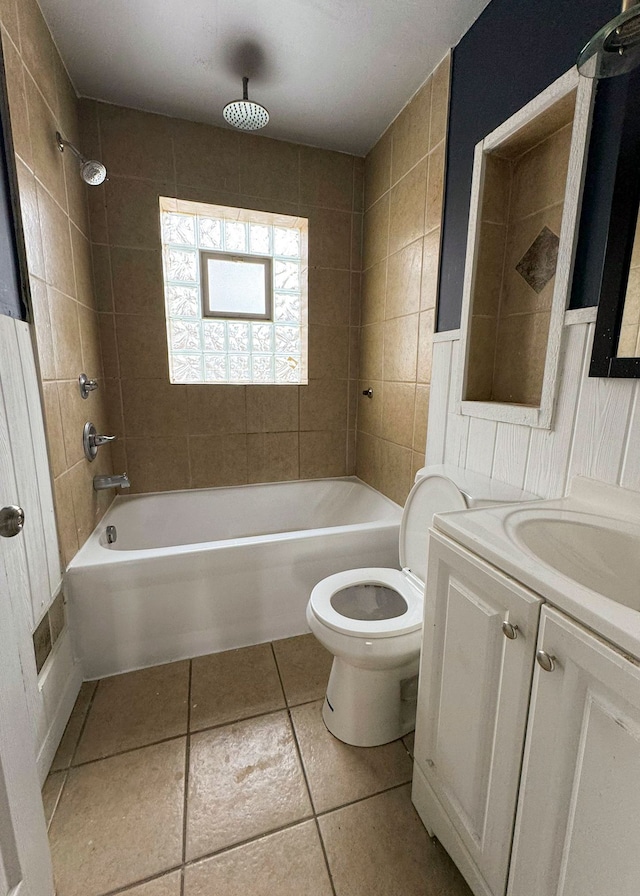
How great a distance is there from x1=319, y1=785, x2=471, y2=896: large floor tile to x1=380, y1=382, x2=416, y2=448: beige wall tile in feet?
4.45

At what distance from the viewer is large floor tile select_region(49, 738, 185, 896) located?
93 cm

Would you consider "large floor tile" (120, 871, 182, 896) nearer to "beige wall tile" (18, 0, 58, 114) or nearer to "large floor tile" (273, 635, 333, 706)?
"large floor tile" (273, 635, 333, 706)

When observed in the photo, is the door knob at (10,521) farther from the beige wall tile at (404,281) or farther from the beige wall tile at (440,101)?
the beige wall tile at (440,101)

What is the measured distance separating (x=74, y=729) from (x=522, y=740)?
1.41 meters

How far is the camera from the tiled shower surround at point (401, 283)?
64.9 inches

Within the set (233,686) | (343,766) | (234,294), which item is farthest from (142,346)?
(343,766)

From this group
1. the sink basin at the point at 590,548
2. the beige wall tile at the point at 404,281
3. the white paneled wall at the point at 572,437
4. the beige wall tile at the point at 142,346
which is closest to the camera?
the sink basin at the point at 590,548

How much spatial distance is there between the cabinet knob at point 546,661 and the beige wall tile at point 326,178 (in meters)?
2.36

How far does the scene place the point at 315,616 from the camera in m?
1.22

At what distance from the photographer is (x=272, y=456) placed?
94.7 inches

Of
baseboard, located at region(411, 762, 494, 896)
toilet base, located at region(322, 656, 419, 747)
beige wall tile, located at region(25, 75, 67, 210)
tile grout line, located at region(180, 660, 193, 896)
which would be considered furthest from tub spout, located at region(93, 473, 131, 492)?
baseboard, located at region(411, 762, 494, 896)

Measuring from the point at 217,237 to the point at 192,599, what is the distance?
1929 millimetres

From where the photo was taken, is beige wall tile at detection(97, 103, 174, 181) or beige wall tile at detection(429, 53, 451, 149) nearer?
beige wall tile at detection(429, 53, 451, 149)

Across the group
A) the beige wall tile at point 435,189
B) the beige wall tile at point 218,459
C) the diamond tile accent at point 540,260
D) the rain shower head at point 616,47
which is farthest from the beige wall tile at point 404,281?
the beige wall tile at point 218,459
